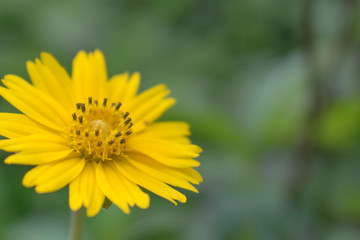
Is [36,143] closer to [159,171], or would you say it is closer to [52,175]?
[52,175]

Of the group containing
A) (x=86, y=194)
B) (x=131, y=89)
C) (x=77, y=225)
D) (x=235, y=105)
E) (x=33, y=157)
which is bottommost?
(x=77, y=225)

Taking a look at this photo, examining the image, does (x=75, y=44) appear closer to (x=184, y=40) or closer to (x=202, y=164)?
(x=184, y=40)

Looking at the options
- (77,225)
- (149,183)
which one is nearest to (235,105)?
(149,183)

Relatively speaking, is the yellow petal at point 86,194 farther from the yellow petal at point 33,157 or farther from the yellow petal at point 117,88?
the yellow petal at point 117,88

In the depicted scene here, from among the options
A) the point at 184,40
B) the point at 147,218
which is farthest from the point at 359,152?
the point at 184,40

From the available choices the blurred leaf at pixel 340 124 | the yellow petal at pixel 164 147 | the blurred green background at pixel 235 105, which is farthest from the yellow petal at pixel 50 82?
the blurred leaf at pixel 340 124

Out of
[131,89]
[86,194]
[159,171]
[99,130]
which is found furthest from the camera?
[131,89]

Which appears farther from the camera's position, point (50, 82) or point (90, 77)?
point (90, 77)

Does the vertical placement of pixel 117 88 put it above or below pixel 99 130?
above
